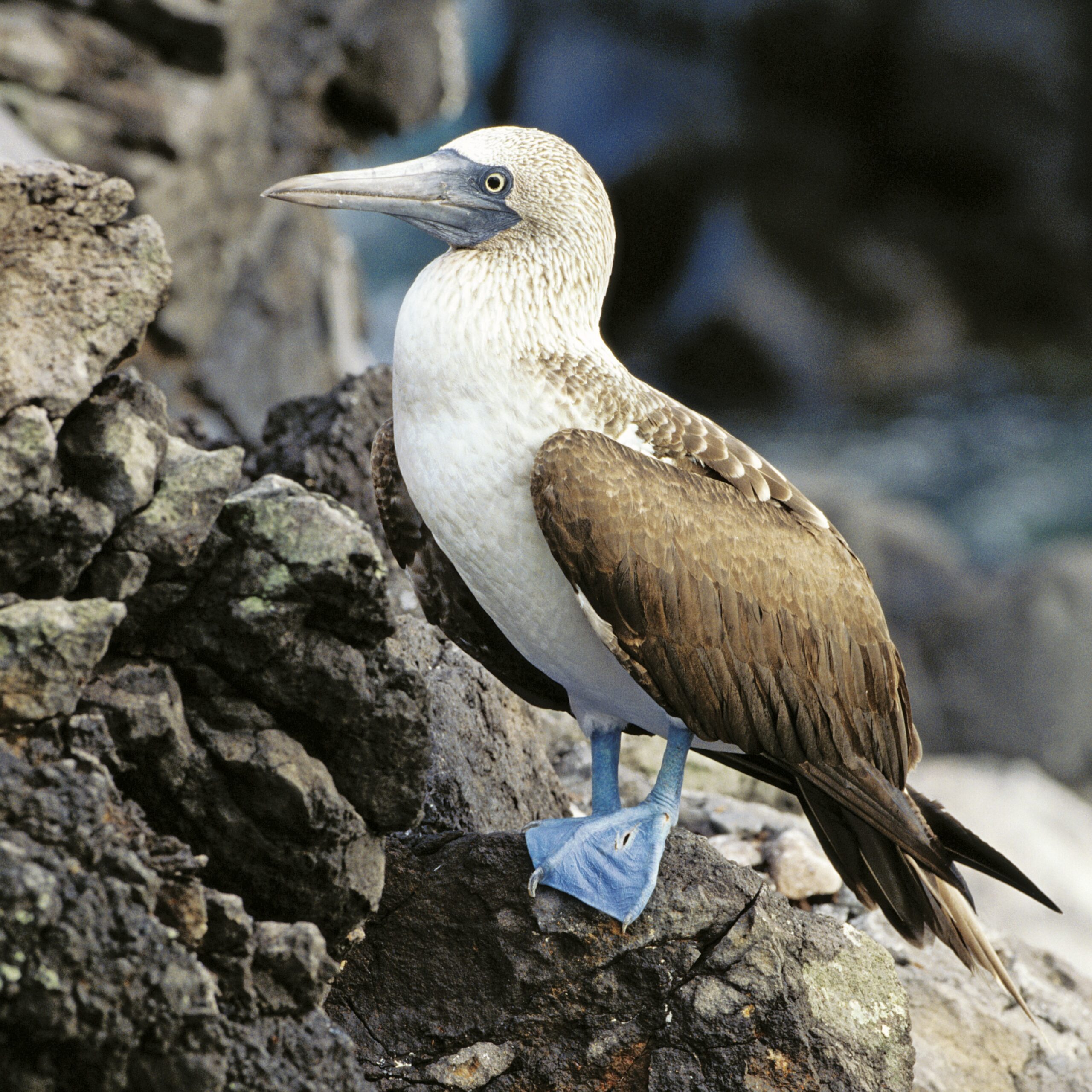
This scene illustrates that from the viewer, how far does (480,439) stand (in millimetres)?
3184

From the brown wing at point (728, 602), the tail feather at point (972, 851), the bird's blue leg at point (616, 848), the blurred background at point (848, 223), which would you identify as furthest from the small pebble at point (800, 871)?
the blurred background at point (848, 223)

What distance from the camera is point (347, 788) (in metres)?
2.83

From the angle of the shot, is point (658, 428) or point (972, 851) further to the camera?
point (972, 851)

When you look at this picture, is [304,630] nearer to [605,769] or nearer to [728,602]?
[728,602]

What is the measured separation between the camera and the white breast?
319cm

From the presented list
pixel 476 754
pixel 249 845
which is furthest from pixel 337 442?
pixel 249 845

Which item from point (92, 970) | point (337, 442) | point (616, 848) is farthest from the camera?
point (337, 442)

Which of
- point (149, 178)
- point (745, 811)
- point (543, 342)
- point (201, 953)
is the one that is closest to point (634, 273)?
point (149, 178)

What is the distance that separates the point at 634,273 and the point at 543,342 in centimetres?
1562

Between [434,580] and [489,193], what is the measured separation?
110cm

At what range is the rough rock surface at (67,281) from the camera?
249cm

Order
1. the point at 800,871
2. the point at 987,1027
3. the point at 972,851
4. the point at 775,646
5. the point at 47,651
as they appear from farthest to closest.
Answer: the point at 800,871, the point at 987,1027, the point at 972,851, the point at 775,646, the point at 47,651

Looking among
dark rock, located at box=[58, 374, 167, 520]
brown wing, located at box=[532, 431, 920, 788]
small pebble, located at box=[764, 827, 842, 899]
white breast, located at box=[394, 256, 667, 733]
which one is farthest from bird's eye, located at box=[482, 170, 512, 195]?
small pebble, located at box=[764, 827, 842, 899]

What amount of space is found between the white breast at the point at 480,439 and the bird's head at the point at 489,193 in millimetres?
214
